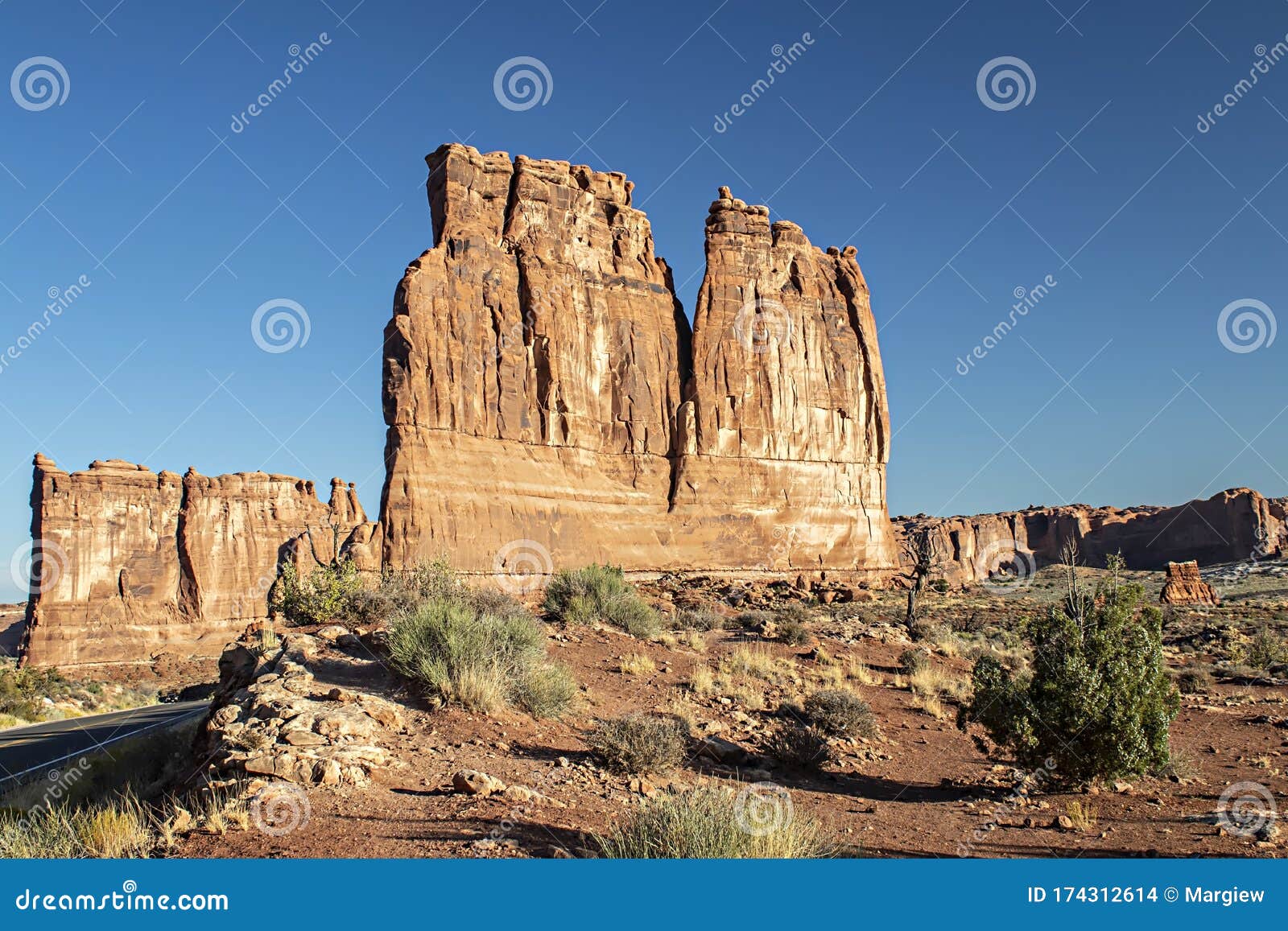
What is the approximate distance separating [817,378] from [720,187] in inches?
571

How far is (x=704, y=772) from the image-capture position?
27.5 ft

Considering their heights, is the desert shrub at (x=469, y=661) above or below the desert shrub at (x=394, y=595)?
below

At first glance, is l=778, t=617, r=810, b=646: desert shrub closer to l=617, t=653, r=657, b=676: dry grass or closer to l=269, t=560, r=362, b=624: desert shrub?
l=617, t=653, r=657, b=676: dry grass

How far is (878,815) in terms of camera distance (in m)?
7.47

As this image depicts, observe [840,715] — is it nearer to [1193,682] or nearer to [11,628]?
[1193,682]

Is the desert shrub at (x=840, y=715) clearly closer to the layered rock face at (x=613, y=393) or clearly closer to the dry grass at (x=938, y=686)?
the dry grass at (x=938, y=686)

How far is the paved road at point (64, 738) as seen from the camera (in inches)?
480

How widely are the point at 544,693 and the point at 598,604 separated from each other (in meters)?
7.84

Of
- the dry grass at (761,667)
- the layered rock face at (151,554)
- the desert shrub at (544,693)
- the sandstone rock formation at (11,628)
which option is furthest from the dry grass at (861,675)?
the sandstone rock formation at (11,628)

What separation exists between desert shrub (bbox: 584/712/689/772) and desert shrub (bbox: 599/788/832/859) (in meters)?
2.27

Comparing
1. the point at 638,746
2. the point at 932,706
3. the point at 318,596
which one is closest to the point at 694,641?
the point at 932,706

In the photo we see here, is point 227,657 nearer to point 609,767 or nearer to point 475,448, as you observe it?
point 609,767

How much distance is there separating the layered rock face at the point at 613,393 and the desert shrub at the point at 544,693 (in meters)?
33.1

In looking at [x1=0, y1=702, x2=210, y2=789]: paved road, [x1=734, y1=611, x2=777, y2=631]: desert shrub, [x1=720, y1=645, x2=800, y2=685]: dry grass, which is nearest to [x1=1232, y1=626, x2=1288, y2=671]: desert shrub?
[x1=734, y1=611, x2=777, y2=631]: desert shrub
